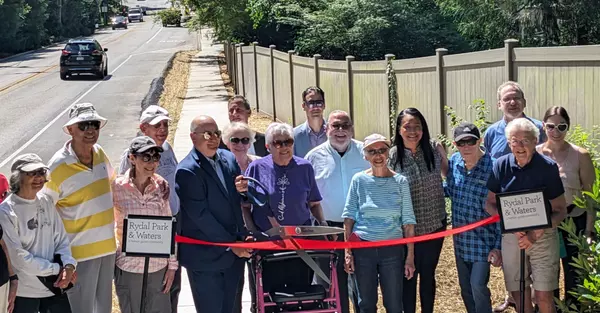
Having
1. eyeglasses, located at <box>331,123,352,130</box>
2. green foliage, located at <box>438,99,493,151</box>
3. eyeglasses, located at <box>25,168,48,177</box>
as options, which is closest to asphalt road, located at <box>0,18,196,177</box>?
green foliage, located at <box>438,99,493,151</box>

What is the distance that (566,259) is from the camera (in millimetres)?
6820

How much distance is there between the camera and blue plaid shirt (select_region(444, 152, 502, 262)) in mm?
6801

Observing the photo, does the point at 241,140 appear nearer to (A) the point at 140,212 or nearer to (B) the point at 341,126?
(B) the point at 341,126

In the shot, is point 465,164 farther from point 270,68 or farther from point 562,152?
point 270,68

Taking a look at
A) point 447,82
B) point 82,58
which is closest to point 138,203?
point 447,82

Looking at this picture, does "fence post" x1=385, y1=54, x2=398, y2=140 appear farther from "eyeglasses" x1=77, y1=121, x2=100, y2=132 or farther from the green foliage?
"eyeglasses" x1=77, y1=121, x2=100, y2=132

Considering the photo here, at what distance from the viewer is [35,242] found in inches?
228

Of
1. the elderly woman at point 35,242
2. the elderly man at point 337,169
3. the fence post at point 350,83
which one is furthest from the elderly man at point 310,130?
the fence post at point 350,83

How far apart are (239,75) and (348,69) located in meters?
15.4

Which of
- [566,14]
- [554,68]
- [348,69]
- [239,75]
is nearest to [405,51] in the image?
[566,14]

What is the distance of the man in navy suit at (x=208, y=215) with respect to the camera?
6.41 m

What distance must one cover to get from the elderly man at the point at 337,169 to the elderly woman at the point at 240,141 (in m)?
0.57

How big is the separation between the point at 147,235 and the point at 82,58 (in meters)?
34.3

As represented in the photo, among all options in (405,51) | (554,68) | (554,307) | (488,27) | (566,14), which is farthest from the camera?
(405,51)
